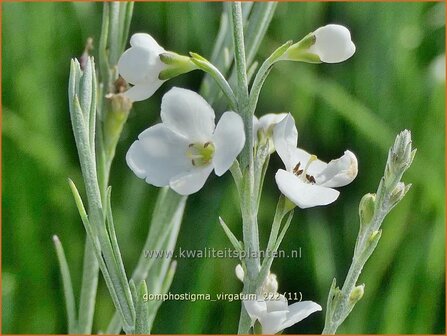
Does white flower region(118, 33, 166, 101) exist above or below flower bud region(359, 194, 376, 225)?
above

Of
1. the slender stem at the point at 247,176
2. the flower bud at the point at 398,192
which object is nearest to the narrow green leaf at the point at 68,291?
the slender stem at the point at 247,176

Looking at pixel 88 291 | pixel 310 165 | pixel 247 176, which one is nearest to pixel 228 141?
pixel 247 176

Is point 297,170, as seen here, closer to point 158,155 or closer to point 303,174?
point 303,174

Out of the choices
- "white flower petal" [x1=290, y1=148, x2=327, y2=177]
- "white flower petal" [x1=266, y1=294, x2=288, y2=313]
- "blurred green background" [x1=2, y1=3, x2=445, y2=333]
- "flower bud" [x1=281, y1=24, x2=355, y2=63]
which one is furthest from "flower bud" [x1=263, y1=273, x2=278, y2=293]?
"blurred green background" [x1=2, y1=3, x2=445, y2=333]

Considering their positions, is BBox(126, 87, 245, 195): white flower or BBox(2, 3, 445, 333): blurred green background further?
BBox(2, 3, 445, 333): blurred green background

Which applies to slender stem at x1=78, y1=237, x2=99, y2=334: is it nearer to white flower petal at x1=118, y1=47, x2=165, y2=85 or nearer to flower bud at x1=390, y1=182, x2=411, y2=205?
white flower petal at x1=118, y1=47, x2=165, y2=85

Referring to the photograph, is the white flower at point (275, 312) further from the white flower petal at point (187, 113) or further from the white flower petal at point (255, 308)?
the white flower petal at point (187, 113)
